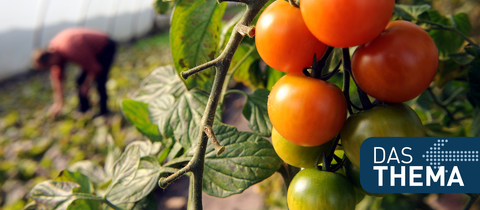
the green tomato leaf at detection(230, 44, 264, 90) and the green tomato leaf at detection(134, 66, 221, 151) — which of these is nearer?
the green tomato leaf at detection(134, 66, 221, 151)

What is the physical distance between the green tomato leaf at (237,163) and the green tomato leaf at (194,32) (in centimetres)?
11

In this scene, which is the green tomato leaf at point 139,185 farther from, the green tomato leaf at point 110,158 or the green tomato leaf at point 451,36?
the green tomato leaf at point 451,36

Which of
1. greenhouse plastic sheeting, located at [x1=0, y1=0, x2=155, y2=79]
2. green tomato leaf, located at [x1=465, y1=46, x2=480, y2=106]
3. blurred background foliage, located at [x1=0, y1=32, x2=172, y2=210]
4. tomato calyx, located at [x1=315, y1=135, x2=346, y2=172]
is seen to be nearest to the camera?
tomato calyx, located at [x1=315, y1=135, x2=346, y2=172]

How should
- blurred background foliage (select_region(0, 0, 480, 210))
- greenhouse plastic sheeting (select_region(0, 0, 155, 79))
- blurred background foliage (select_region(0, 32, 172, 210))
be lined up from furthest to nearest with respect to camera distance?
greenhouse plastic sheeting (select_region(0, 0, 155, 79)), blurred background foliage (select_region(0, 32, 172, 210)), blurred background foliage (select_region(0, 0, 480, 210))

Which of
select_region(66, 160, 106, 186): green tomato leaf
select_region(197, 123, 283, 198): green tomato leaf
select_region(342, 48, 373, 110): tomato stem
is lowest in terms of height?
select_region(66, 160, 106, 186): green tomato leaf

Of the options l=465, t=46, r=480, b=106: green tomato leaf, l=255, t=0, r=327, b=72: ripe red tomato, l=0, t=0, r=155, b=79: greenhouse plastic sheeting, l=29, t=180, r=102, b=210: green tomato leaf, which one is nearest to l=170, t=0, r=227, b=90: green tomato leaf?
l=255, t=0, r=327, b=72: ripe red tomato

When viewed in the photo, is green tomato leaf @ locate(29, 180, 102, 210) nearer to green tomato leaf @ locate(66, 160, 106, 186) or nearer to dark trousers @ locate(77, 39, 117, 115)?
green tomato leaf @ locate(66, 160, 106, 186)

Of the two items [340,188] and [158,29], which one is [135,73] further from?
[340,188]

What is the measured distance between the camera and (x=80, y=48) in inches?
119

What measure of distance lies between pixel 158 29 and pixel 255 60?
22.2 ft

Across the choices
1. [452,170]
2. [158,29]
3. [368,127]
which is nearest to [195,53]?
[368,127]

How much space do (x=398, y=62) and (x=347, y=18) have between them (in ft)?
0.23

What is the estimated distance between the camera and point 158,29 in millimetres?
6879

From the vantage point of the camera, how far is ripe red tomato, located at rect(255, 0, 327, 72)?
295mm
